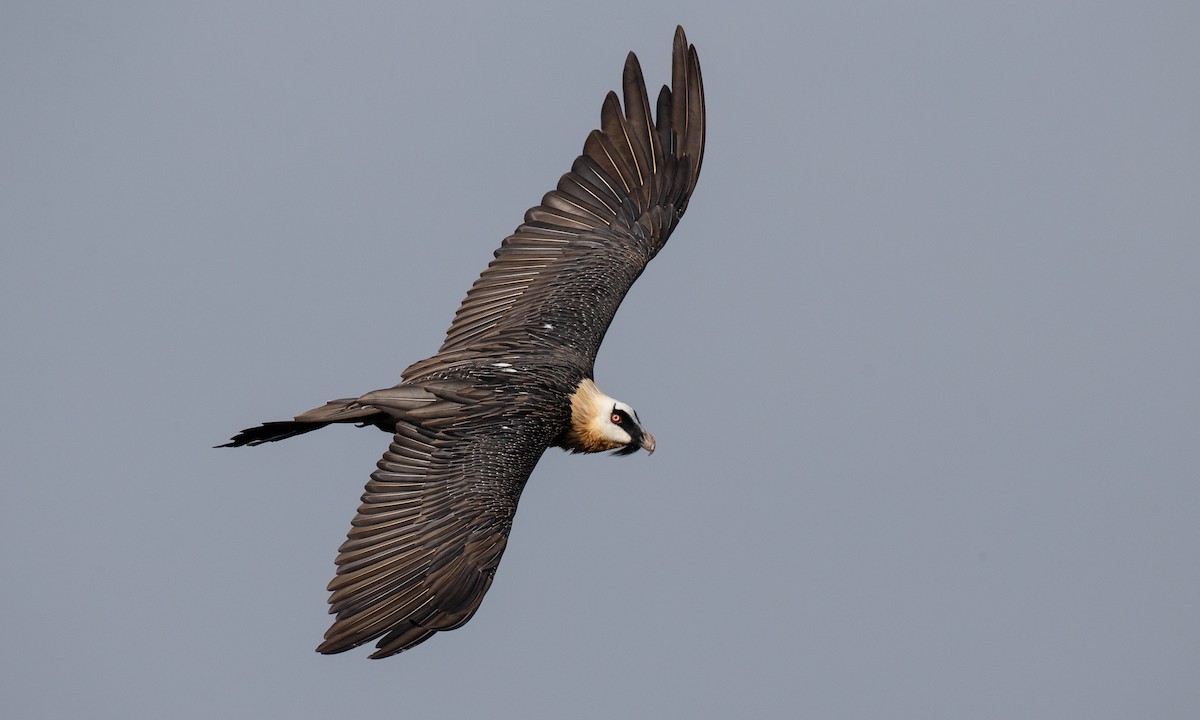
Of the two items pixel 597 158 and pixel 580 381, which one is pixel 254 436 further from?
pixel 597 158

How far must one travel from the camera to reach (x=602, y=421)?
1822 centimetres

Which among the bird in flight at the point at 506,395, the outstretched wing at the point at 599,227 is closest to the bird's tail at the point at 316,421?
the bird in flight at the point at 506,395

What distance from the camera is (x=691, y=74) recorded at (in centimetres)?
1995

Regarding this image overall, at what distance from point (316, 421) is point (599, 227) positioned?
4.77 m

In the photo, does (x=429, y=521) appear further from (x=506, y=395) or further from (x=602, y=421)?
(x=602, y=421)

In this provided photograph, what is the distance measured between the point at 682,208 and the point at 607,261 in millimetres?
1368

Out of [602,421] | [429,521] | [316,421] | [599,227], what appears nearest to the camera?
[429,521]

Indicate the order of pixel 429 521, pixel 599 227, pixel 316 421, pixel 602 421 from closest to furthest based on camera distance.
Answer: pixel 429 521 → pixel 316 421 → pixel 602 421 → pixel 599 227

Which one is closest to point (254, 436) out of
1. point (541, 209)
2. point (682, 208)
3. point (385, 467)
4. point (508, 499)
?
point (385, 467)

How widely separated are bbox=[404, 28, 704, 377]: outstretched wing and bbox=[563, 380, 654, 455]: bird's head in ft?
2.49

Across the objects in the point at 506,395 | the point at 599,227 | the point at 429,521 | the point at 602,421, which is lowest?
the point at 429,521

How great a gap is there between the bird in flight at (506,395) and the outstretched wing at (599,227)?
0.06 feet

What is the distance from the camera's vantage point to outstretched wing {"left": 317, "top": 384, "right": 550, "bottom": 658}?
618 inches

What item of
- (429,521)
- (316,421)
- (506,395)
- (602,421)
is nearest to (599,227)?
(602,421)
